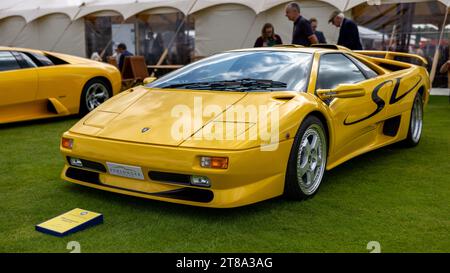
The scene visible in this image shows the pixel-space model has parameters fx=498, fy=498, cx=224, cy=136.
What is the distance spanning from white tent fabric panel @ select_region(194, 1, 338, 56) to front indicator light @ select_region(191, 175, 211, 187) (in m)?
8.65

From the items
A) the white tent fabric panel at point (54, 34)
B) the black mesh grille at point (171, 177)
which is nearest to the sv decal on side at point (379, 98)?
the black mesh grille at point (171, 177)

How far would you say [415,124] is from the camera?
17.6ft

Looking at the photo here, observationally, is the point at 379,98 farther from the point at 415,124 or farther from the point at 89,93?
the point at 89,93

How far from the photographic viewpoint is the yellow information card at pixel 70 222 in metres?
2.86

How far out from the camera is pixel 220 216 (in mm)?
3176

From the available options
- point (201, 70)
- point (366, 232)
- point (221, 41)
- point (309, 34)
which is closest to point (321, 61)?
point (201, 70)

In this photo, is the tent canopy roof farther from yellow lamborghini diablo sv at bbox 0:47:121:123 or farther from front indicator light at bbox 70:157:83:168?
front indicator light at bbox 70:157:83:168

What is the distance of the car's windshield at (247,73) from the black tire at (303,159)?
334 millimetres

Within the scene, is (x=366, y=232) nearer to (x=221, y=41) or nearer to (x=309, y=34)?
(x=309, y=34)

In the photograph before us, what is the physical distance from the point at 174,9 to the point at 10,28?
6.17 metres

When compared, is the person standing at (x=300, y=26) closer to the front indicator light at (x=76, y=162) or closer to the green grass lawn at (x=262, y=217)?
the green grass lawn at (x=262, y=217)

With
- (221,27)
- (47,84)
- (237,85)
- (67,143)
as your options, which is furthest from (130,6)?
(67,143)

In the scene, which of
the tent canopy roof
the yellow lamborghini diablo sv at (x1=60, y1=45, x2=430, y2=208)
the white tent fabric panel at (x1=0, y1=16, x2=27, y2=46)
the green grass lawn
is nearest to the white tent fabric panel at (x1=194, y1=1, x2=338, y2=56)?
the tent canopy roof

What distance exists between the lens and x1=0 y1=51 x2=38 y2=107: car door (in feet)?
20.9
